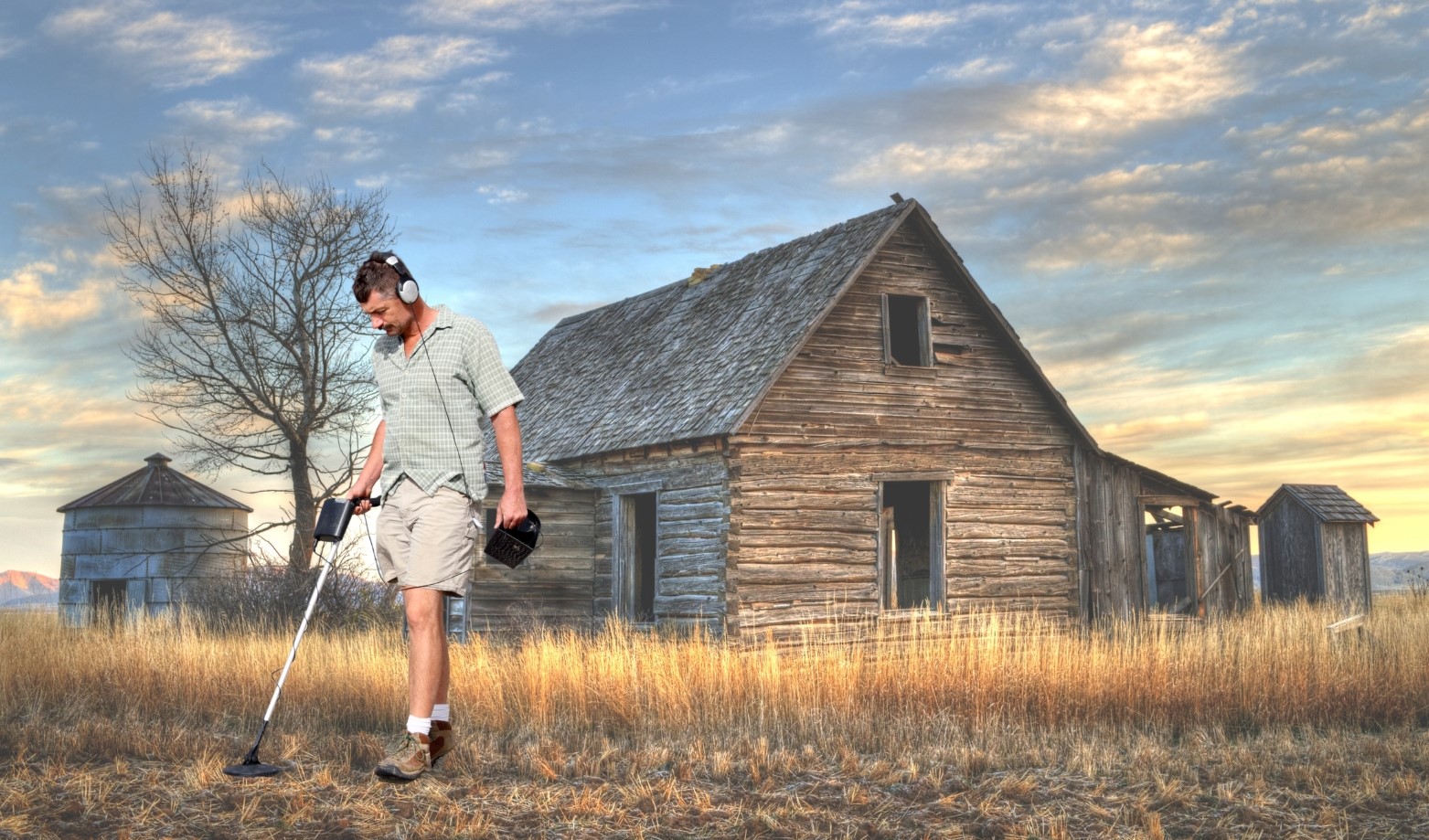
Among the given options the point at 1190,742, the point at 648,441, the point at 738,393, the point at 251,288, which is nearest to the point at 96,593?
the point at 251,288

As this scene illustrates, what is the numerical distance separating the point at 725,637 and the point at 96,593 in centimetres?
1427

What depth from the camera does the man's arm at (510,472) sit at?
212 inches

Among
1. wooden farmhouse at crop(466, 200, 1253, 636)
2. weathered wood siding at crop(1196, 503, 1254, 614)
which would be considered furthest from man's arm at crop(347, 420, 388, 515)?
weathered wood siding at crop(1196, 503, 1254, 614)

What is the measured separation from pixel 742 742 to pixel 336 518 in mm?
3639

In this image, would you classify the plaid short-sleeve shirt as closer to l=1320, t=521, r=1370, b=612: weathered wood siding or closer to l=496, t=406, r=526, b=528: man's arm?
l=496, t=406, r=526, b=528: man's arm

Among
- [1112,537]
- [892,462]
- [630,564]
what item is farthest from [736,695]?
[1112,537]

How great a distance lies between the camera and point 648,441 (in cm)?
1608

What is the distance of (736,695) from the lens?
1016 cm

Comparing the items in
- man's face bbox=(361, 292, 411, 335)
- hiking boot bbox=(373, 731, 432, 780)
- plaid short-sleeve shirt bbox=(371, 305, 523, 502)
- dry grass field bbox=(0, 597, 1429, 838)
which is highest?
man's face bbox=(361, 292, 411, 335)

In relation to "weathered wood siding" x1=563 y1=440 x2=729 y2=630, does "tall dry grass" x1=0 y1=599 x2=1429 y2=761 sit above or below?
below

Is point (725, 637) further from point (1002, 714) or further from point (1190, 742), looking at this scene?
point (1190, 742)

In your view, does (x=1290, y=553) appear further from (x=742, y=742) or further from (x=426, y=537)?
(x=426, y=537)

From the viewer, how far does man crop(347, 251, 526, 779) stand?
5559mm

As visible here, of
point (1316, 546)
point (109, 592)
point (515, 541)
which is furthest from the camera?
point (109, 592)
